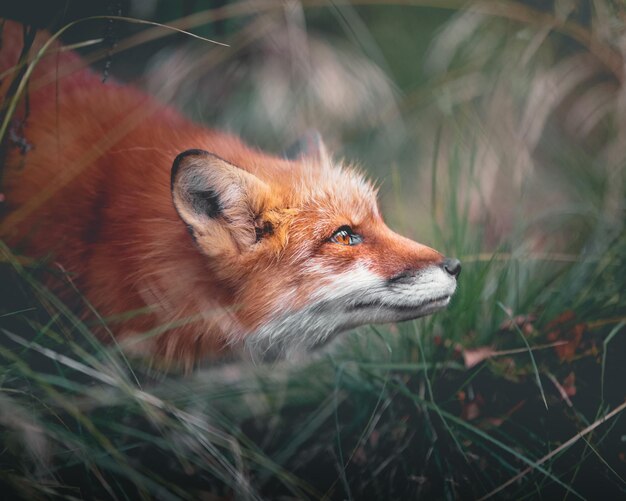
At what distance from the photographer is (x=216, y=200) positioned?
2.05m

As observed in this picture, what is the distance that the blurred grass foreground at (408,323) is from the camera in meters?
2.14

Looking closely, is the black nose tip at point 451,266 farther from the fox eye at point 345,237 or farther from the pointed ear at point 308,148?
the pointed ear at point 308,148

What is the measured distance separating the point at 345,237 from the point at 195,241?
1.70 feet

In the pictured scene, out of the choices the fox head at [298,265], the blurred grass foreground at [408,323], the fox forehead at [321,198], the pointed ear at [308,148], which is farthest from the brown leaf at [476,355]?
the pointed ear at [308,148]

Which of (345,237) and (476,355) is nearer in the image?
(345,237)

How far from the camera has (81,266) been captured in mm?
2195

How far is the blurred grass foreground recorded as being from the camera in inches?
84.2

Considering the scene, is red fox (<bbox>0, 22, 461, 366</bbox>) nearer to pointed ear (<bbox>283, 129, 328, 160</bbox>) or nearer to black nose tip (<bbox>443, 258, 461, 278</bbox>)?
black nose tip (<bbox>443, 258, 461, 278</bbox>)

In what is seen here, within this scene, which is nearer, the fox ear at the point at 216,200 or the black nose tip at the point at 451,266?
the fox ear at the point at 216,200

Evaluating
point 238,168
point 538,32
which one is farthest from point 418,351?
point 538,32

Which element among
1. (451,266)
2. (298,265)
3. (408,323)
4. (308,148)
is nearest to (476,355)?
(408,323)

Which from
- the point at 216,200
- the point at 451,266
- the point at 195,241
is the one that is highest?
the point at 216,200

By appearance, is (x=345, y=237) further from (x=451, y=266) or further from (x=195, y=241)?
(x=195, y=241)

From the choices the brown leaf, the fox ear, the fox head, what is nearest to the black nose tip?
the fox head
